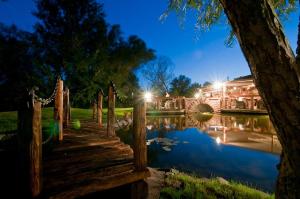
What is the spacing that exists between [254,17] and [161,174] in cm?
535

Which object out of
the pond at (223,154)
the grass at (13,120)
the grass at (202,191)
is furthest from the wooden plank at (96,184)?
the grass at (13,120)

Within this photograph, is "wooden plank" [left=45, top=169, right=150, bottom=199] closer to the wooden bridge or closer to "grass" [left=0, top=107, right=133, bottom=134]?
the wooden bridge

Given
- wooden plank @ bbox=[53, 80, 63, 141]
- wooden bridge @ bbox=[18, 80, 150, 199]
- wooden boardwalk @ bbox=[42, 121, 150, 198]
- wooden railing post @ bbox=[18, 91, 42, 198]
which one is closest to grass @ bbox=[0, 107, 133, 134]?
wooden plank @ bbox=[53, 80, 63, 141]

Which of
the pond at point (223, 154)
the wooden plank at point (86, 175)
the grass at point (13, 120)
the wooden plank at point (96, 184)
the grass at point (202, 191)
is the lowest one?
the pond at point (223, 154)

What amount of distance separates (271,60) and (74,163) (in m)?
4.15

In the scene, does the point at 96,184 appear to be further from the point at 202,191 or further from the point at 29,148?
the point at 202,191

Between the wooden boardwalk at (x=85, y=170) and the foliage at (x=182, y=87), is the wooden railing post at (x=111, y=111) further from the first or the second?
the foliage at (x=182, y=87)

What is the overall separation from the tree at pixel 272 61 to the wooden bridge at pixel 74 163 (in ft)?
6.71

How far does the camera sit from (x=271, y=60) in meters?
2.24

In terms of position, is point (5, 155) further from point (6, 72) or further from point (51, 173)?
point (6, 72)

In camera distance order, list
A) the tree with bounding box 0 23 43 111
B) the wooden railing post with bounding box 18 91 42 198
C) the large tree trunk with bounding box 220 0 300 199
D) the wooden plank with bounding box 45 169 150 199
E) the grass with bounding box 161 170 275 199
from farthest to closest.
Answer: the tree with bounding box 0 23 43 111, the grass with bounding box 161 170 275 199, the wooden plank with bounding box 45 169 150 199, the wooden railing post with bounding box 18 91 42 198, the large tree trunk with bounding box 220 0 300 199

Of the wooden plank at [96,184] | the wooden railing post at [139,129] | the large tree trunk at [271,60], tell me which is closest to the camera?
the large tree trunk at [271,60]

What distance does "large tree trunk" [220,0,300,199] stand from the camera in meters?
2.20

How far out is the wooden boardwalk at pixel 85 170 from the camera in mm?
3356
